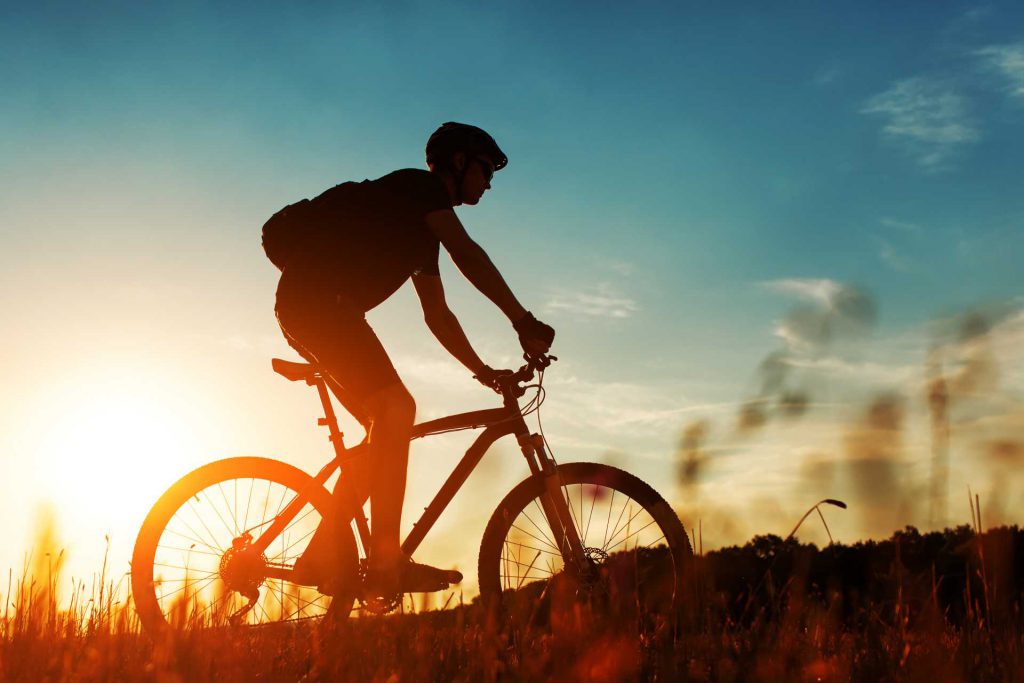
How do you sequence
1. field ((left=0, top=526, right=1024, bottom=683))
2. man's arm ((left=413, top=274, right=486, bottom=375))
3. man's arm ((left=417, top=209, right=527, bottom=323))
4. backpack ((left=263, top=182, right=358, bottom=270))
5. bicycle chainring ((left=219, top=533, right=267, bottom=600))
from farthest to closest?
man's arm ((left=413, top=274, right=486, bottom=375)), bicycle chainring ((left=219, top=533, right=267, bottom=600)), backpack ((left=263, top=182, right=358, bottom=270)), man's arm ((left=417, top=209, right=527, bottom=323)), field ((left=0, top=526, right=1024, bottom=683))

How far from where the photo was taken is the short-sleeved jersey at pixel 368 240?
15.4ft

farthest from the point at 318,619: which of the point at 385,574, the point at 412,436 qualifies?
the point at 412,436

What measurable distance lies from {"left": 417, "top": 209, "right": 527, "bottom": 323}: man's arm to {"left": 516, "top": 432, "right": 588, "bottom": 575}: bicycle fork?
89 centimetres

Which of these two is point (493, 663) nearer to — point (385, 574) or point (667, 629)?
point (667, 629)

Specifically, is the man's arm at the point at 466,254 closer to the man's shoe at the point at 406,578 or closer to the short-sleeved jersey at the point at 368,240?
the short-sleeved jersey at the point at 368,240

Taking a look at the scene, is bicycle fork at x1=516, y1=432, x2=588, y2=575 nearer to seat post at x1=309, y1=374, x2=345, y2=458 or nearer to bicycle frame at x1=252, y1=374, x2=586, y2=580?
bicycle frame at x1=252, y1=374, x2=586, y2=580

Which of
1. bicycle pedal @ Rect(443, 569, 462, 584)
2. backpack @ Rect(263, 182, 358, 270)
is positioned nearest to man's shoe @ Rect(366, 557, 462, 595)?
bicycle pedal @ Rect(443, 569, 462, 584)

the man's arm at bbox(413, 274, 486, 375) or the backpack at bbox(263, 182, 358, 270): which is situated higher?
the backpack at bbox(263, 182, 358, 270)

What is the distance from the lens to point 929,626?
3240 mm

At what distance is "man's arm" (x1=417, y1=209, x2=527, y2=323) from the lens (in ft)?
15.3

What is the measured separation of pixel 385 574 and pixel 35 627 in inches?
61.7

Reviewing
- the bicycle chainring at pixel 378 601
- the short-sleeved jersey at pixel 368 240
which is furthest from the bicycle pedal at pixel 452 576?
the short-sleeved jersey at pixel 368 240

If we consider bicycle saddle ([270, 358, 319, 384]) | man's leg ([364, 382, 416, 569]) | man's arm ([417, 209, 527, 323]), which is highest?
man's arm ([417, 209, 527, 323])

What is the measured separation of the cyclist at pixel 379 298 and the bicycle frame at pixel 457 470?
0.27 m
